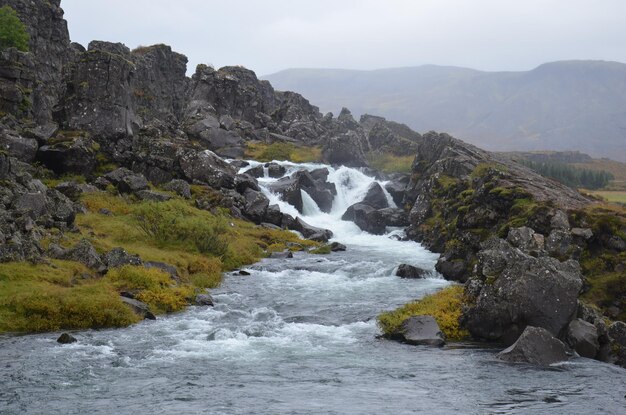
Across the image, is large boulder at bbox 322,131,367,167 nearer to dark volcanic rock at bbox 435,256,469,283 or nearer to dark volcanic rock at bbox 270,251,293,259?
dark volcanic rock at bbox 270,251,293,259

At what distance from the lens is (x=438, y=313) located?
95.6ft

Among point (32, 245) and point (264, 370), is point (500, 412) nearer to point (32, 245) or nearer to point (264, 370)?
point (264, 370)

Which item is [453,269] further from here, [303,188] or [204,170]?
[303,188]

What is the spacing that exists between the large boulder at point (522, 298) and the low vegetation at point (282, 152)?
245 ft

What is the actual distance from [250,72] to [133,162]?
274 ft

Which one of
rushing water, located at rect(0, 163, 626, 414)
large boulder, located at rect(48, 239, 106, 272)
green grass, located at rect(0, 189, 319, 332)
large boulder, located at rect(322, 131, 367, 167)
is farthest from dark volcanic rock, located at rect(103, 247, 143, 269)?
large boulder, located at rect(322, 131, 367, 167)

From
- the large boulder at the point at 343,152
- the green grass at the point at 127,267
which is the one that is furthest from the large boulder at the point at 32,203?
the large boulder at the point at 343,152

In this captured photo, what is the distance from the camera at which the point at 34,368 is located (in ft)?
67.9

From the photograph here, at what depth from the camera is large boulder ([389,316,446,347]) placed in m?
26.4

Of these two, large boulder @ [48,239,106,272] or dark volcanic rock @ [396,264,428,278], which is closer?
large boulder @ [48,239,106,272]

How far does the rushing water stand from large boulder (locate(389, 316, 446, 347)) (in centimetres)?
64

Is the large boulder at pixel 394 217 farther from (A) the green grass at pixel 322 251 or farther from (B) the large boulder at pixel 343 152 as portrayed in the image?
(B) the large boulder at pixel 343 152

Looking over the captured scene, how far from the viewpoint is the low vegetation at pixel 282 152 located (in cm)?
10250

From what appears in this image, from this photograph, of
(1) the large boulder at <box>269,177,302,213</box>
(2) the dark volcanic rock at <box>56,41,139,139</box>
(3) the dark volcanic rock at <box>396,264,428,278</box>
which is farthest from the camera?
(1) the large boulder at <box>269,177,302,213</box>
